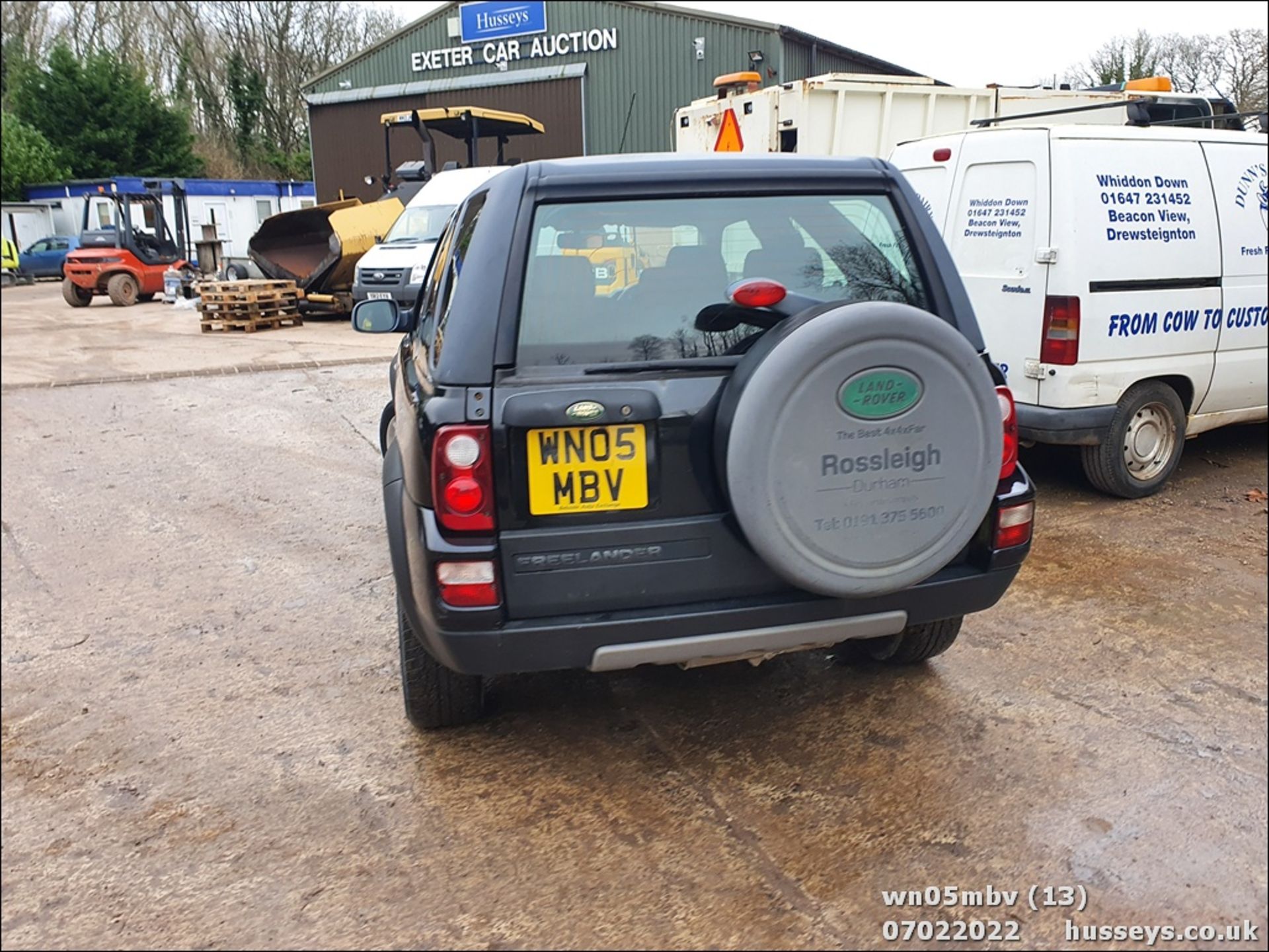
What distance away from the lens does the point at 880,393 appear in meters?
2.56

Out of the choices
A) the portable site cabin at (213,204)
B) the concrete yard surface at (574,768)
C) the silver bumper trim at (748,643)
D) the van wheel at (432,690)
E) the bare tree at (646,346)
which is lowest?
the concrete yard surface at (574,768)

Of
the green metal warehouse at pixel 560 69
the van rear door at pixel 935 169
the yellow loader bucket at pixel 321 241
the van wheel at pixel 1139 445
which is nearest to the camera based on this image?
the van wheel at pixel 1139 445

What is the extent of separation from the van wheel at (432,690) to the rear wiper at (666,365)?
102 cm

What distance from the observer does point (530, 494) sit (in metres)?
2.61

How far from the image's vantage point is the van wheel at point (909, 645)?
3.51 metres

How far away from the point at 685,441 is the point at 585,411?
0.94 feet

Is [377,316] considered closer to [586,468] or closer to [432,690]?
[432,690]

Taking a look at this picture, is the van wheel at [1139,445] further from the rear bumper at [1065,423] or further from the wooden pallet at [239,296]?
the wooden pallet at [239,296]

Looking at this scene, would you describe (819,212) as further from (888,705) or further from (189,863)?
(189,863)

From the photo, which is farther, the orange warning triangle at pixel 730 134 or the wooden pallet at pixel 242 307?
the wooden pallet at pixel 242 307

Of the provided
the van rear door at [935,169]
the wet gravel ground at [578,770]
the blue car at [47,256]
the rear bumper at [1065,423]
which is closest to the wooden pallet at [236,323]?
the wet gravel ground at [578,770]

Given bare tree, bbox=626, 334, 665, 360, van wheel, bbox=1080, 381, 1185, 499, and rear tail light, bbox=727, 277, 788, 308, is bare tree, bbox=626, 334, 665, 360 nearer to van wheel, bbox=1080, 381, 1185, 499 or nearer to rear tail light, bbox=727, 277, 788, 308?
rear tail light, bbox=727, 277, 788, 308

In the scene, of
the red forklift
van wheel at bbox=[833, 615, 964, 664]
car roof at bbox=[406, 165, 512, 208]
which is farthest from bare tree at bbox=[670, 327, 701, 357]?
the red forklift

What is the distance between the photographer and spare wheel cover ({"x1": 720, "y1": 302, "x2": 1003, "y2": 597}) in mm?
2502
